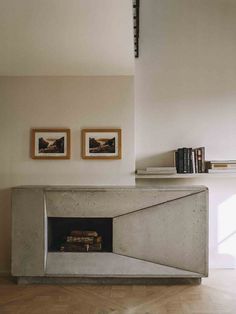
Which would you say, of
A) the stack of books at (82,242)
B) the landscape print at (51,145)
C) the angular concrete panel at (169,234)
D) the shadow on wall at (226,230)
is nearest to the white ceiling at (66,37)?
the landscape print at (51,145)

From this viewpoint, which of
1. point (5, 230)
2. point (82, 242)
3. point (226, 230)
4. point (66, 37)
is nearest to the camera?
point (66, 37)

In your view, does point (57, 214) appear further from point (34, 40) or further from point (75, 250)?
point (34, 40)

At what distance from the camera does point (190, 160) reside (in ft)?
14.6

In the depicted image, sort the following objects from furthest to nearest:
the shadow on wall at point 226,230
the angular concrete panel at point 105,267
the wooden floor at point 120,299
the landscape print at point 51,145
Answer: the shadow on wall at point 226,230
the landscape print at point 51,145
the angular concrete panel at point 105,267
the wooden floor at point 120,299

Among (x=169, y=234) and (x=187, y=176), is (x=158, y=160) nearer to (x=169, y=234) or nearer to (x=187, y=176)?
(x=187, y=176)

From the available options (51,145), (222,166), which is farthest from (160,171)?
(51,145)

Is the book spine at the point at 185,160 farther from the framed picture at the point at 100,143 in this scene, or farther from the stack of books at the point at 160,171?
the framed picture at the point at 100,143

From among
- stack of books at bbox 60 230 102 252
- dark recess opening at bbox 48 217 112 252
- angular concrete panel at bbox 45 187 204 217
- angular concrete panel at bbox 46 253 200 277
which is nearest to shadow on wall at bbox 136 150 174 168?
angular concrete panel at bbox 45 187 204 217

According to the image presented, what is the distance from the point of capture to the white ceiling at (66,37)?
8.94 ft

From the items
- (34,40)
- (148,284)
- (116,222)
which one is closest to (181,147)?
(116,222)

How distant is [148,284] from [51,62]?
2.54 m

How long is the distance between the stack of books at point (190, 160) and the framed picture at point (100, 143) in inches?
27.7

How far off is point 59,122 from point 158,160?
1.27 metres

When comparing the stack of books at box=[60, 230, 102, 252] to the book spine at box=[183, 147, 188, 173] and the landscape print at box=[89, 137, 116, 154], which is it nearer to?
the landscape print at box=[89, 137, 116, 154]
